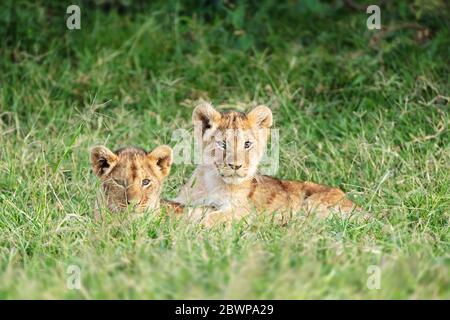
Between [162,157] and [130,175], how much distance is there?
406 mm

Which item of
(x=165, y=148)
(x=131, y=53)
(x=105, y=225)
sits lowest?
(x=105, y=225)

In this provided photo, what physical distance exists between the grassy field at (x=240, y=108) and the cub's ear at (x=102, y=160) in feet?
0.99

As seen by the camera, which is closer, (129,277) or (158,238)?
(129,277)

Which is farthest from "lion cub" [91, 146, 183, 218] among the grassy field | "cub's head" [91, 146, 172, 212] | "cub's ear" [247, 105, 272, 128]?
"cub's ear" [247, 105, 272, 128]

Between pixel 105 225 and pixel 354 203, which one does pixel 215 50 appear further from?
pixel 105 225

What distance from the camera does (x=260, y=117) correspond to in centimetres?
826

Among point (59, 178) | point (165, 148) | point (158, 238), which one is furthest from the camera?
point (59, 178)

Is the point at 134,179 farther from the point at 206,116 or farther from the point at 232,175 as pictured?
the point at 206,116

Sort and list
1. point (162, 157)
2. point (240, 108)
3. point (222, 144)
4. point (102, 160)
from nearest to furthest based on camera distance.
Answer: point (102, 160) < point (162, 157) < point (222, 144) < point (240, 108)

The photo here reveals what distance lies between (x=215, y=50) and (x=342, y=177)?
8.62ft

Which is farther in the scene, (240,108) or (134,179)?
(240,108)

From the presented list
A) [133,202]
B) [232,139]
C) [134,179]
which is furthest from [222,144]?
[133,202]
